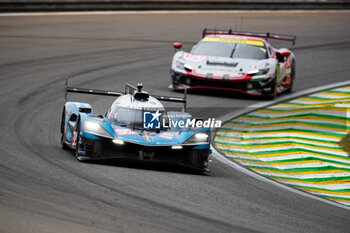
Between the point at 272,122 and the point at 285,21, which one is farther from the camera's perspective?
the point at 285,21

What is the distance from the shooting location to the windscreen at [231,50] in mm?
17656

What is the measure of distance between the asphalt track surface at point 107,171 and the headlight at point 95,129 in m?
0.45

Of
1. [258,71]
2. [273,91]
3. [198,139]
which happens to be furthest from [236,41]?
[198,139]

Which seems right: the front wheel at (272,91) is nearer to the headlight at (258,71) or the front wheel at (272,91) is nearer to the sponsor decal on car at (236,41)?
the headlight at (258,71)

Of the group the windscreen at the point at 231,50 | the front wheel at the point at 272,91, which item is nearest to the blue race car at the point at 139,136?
the front wheel at the point at 272,91

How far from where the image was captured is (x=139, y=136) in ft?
33.2

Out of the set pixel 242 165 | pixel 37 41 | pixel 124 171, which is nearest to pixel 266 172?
pixel 242 165

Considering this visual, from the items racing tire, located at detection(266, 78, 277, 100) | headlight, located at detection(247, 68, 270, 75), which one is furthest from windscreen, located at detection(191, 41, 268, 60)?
racing tire, located at detection(266, 78, 277, 100)

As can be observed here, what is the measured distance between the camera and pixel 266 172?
37.4 ft

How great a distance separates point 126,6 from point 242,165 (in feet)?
68.0

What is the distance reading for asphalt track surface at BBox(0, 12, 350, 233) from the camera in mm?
7688

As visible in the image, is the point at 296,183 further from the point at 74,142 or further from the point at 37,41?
the point at 37,41

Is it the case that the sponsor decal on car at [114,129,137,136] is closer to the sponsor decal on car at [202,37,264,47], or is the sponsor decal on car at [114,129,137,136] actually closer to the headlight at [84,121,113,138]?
the headlight at [84,121,113,138]

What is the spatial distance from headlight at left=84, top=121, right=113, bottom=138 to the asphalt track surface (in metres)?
0.45
